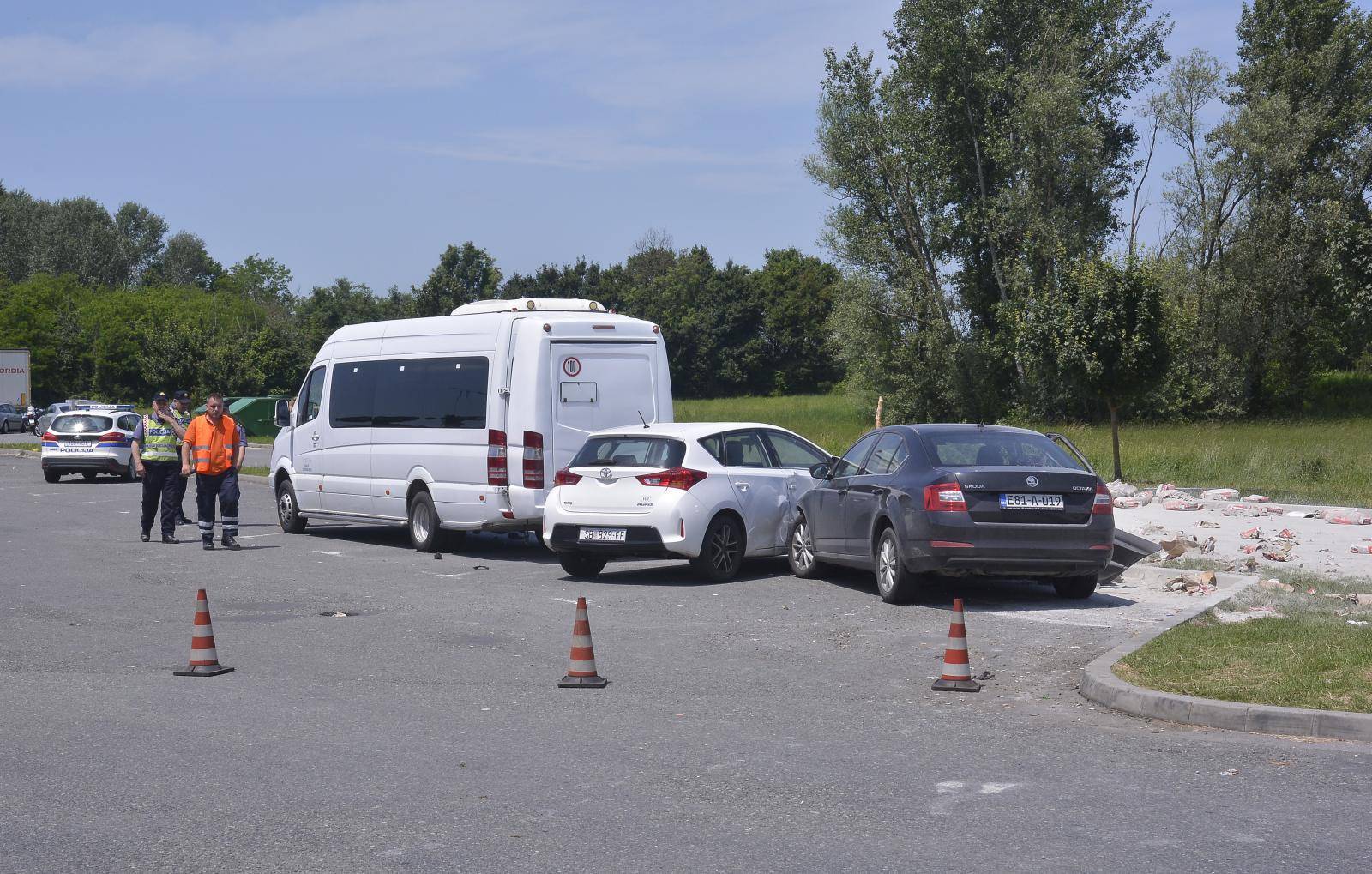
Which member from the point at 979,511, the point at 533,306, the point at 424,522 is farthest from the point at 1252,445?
the point at 979,511

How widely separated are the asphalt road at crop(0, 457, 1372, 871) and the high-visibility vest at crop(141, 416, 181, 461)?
19.8 ft

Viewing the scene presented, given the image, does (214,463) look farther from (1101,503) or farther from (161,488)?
(1101,503)

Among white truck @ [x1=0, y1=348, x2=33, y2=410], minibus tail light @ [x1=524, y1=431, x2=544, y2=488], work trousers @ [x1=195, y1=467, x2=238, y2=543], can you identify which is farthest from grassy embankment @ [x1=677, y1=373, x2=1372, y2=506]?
white truck @ [x1=0, y1=348, x2=33, y2=410]

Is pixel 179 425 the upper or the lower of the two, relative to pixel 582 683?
upper

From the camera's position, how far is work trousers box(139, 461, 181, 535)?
61.2 ft

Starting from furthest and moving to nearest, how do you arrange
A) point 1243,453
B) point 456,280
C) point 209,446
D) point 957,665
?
point 456,280 < point 1243,453 < point 209,446 < point 957,665

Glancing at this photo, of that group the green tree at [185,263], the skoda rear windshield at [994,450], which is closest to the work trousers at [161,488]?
the skoda rear windshield at [994,450]

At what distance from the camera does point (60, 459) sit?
3228 cm

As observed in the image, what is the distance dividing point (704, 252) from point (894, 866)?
111527 mm

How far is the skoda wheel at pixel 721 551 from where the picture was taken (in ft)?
45.9

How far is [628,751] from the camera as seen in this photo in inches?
274

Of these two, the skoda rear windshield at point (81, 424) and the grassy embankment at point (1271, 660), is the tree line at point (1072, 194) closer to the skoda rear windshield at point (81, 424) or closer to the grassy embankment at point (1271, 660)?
the skoda rear windshield at point (81, 424)

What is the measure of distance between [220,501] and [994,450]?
10289 mm

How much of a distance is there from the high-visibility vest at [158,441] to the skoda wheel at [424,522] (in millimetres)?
3631
